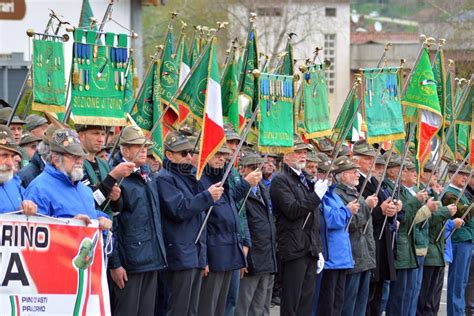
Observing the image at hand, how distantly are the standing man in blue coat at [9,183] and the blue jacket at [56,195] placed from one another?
17 centimetres

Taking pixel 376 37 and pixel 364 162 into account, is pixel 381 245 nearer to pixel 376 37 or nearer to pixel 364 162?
pixel 364 162

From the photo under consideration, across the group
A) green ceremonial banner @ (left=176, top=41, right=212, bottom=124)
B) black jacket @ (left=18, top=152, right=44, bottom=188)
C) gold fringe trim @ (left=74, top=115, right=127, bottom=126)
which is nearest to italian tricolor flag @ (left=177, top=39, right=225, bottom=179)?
green ceremonial banner @ (left=176, top=41, right=212, bottom=124)

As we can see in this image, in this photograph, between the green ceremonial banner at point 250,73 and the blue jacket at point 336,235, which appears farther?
the blue jacket at point 336,235

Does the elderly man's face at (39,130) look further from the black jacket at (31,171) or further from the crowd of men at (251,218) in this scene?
the black jacket at (31,171)

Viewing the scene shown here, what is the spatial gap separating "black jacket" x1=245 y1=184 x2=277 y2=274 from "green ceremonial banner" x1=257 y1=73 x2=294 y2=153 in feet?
2.16

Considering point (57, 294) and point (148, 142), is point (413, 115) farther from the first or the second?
point (57, 294)

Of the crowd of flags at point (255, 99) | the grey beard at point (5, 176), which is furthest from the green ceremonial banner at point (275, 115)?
the grey beard at point (5, 176)

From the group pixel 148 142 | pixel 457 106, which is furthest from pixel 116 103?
pixel 457 106

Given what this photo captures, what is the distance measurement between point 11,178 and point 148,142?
2028mm

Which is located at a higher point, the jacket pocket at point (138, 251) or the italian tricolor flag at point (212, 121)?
the italian tricolor flag at point (212, 121)

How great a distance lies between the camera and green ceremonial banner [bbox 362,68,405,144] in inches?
557

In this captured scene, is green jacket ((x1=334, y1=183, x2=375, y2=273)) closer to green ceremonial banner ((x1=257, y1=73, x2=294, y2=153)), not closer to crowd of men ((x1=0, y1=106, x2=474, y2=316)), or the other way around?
crowd of men ((x1=0, y1=106, x2=474, y2=316))

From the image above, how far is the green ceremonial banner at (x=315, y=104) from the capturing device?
14.1 meters

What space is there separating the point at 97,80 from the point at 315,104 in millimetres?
3533
